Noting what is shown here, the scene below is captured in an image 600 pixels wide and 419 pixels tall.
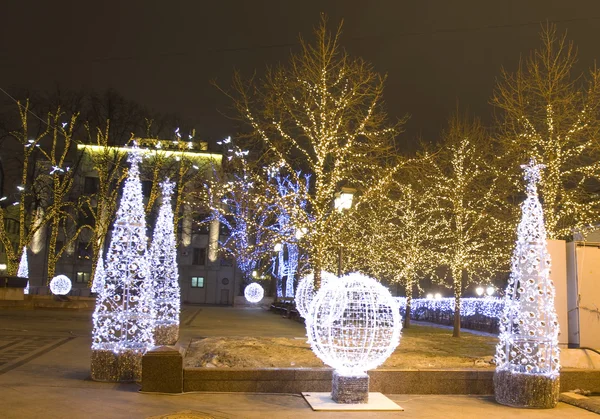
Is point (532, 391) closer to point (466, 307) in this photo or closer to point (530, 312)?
point (530, 312)

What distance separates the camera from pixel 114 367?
1127cm

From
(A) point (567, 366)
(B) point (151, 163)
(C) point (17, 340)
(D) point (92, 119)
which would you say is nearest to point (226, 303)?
(B) point (151, 163)

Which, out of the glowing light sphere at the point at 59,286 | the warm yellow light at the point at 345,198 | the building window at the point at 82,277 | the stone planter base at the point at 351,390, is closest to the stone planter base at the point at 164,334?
the warm yellow light at the point at 345,198

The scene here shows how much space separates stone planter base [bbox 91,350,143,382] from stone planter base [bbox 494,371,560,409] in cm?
641

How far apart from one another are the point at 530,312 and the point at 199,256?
2009 inches

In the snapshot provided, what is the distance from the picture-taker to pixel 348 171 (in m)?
18.1

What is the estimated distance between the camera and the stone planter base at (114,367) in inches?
443

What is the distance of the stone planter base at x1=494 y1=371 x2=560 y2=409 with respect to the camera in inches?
392

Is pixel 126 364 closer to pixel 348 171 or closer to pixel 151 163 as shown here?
pixel 348 171

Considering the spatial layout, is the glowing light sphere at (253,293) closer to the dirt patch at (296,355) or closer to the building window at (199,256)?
the building window at (199,256)

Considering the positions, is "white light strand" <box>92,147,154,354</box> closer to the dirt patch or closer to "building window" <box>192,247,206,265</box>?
the dirt patch

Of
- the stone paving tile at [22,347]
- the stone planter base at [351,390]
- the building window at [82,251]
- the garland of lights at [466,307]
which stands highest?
the building window at [82,251]

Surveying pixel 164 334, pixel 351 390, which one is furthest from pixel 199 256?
pixel 351 390

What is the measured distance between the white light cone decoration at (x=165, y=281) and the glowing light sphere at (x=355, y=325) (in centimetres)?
820
